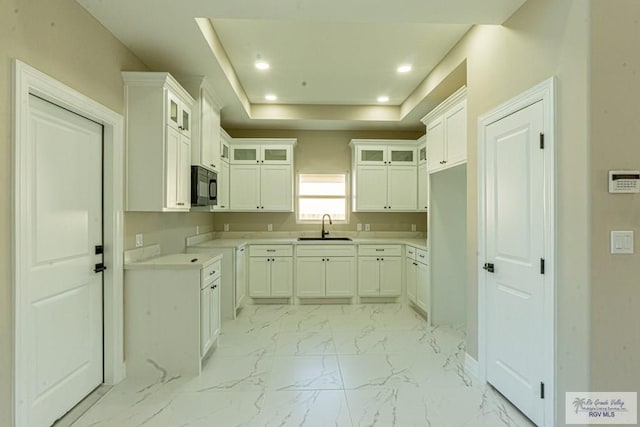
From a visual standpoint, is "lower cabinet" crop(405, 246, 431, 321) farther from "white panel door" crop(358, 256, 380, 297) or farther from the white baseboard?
the white baseboard

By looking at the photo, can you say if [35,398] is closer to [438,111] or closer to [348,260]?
[348,260]

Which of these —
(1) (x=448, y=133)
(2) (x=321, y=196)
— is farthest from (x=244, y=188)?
(1) (x=448, y=133)

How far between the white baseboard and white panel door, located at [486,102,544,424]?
0.14 m

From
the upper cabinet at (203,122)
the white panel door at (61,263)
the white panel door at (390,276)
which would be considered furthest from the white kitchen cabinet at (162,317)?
the white panel door at (390,276)

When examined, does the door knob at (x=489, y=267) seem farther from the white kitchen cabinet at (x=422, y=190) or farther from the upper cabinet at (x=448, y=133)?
the white kitchen cabinet at (x=422, y=190)

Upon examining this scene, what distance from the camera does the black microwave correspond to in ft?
11.4

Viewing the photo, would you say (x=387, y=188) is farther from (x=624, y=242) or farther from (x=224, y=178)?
(x=624, y=242)

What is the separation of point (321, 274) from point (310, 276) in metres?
0.16

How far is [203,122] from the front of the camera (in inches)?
141

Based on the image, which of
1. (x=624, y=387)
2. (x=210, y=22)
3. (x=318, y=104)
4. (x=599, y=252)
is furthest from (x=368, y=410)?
(x=318, y=104)

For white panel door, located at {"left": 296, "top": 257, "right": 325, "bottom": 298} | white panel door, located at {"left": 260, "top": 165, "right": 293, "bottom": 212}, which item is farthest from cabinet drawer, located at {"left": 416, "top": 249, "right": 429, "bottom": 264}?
white panel door, located at {"left": 260, "top": 165, "right": 293, "bottom": 212}

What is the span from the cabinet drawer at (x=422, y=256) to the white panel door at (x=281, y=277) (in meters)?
1.77

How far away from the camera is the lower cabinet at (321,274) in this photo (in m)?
4.88

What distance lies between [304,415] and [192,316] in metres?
1.17
